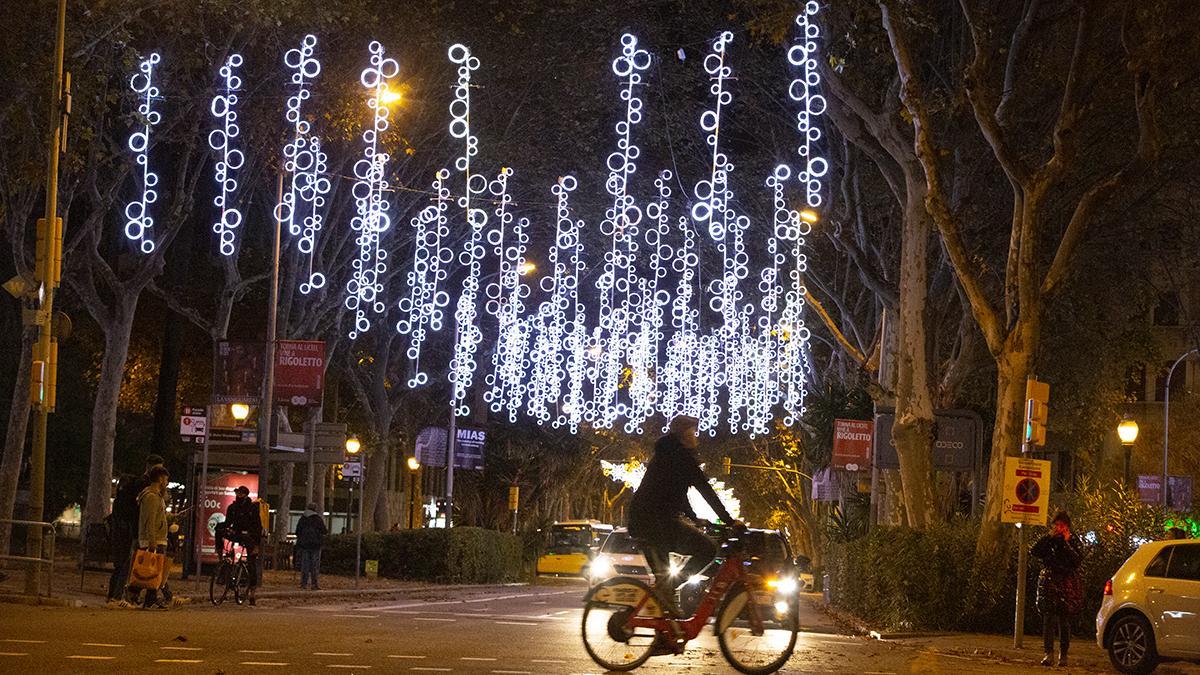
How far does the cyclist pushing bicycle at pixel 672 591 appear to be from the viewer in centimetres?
1251

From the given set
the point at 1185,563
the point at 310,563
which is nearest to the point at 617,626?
the point at 1185,563

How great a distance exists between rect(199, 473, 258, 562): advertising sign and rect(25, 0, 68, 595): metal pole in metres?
7.84

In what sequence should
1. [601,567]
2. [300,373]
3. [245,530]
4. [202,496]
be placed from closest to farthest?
[245,530] → [601,567] → [202,496] → [300,373]

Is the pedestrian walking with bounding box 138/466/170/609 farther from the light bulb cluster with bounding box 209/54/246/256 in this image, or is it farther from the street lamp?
the street lamp

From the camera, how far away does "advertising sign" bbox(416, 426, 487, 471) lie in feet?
150

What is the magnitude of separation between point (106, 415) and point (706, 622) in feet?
68.2

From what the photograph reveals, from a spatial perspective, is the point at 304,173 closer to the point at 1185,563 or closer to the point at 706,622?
the point at 1185,563

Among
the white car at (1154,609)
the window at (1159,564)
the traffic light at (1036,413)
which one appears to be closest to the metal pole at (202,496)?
the traffic light at (1036,413)

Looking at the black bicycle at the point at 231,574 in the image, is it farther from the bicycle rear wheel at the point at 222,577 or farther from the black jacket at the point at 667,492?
the black jacket at the point at 667,492

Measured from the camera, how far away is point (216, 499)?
2975 cm

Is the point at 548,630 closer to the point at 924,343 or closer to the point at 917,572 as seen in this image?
the point at 917,572

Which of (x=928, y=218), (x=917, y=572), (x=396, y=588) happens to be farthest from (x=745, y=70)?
(x=917, y=572)

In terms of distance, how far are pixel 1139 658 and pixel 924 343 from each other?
1022cm

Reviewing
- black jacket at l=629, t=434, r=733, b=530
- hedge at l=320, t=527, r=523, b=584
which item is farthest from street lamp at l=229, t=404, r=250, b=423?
black jacket at l=629, t=434, r=733, b=530
